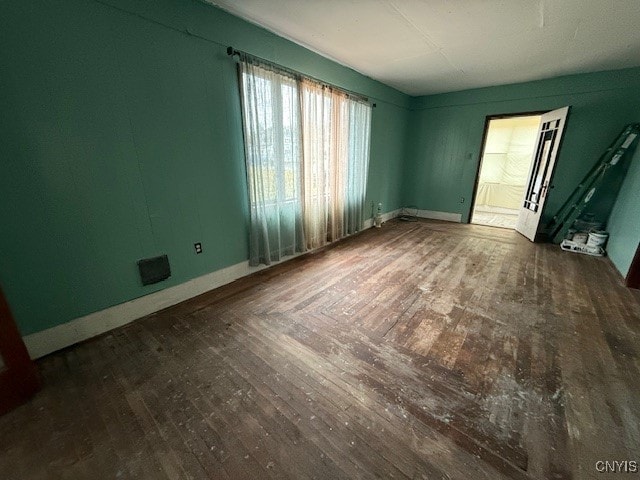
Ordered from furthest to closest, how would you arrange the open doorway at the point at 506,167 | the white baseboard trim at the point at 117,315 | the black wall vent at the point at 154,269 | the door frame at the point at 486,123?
the open doorway at the point at 506,167, the door frame at the point at 486,123, the black wall vent at the point at 154,269, the white baseboard trim at the point at 117,315

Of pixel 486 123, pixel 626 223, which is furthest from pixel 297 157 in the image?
pixel 626 223

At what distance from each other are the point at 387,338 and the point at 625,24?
379cm

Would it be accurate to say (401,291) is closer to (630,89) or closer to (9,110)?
(9,110)

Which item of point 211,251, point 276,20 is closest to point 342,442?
point 211,251

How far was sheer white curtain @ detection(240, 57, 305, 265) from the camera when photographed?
2602 millimetres

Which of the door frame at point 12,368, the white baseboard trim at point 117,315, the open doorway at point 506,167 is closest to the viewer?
the door frame at point 12,368

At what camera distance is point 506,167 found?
6.95 meters

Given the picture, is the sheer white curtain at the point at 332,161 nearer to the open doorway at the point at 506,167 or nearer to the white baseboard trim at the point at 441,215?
the white baseboard trim at the point at 441,215

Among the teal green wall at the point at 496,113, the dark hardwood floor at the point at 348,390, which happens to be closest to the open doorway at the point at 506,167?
the teal green wall at the point at 496,113

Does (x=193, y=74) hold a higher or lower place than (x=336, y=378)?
higher

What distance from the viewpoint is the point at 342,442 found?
4.07ft

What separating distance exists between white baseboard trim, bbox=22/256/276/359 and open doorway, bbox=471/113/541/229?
619cm

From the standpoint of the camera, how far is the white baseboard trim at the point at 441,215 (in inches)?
220

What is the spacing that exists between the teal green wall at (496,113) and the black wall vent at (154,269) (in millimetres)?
5399
